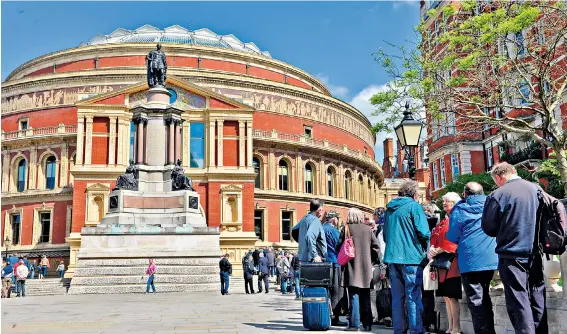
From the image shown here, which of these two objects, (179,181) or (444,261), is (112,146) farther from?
(444,261)

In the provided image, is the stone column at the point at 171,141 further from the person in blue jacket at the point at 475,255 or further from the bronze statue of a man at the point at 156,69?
the person in blue jacket at the point at 475,255

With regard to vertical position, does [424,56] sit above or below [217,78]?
below

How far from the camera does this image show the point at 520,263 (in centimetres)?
522

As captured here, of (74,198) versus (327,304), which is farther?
(74,198)

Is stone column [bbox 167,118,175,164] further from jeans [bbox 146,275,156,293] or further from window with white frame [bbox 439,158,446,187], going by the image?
→ window with white frame [bbox 439,158,446,187]

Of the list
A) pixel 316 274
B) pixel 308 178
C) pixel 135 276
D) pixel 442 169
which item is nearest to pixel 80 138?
pixel 308 178

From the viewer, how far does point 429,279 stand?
7574mm

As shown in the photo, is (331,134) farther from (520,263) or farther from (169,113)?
(520,263)

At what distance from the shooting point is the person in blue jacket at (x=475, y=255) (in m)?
5.89

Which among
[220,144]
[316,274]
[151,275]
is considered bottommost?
[151,275]

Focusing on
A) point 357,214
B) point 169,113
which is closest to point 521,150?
point 169,113

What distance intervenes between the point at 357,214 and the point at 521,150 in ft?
93.1

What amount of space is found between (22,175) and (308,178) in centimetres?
2314

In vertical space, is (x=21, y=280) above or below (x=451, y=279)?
below
